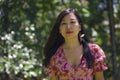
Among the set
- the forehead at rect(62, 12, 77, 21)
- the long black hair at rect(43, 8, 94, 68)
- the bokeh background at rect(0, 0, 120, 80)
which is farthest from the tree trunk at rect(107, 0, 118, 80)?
the forehead at rect(62, 12, 77, 21)

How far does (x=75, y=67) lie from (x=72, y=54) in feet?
0.52

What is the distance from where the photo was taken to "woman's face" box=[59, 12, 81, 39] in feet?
12.7

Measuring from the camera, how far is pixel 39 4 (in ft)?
25.2

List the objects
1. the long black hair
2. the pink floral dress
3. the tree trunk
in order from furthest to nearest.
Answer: the tree trunk → the long black hair → the pink floral dress

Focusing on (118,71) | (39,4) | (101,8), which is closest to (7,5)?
(39,4)

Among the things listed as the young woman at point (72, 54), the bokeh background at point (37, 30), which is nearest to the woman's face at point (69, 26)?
the young woman at point (72, 54)

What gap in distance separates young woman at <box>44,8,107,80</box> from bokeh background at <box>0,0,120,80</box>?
1.85m

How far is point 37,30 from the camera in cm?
710

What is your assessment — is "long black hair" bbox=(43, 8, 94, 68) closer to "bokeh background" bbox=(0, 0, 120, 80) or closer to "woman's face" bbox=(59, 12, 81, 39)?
"woman's face" bbox=(59, 12, 81, 39)

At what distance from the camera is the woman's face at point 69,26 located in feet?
12.7

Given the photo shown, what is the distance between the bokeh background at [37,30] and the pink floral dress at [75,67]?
1.86m

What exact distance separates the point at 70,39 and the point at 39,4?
12.6ft

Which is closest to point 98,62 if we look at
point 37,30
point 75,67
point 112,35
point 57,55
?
point 75,67

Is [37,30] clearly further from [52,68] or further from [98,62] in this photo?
[98,62]
